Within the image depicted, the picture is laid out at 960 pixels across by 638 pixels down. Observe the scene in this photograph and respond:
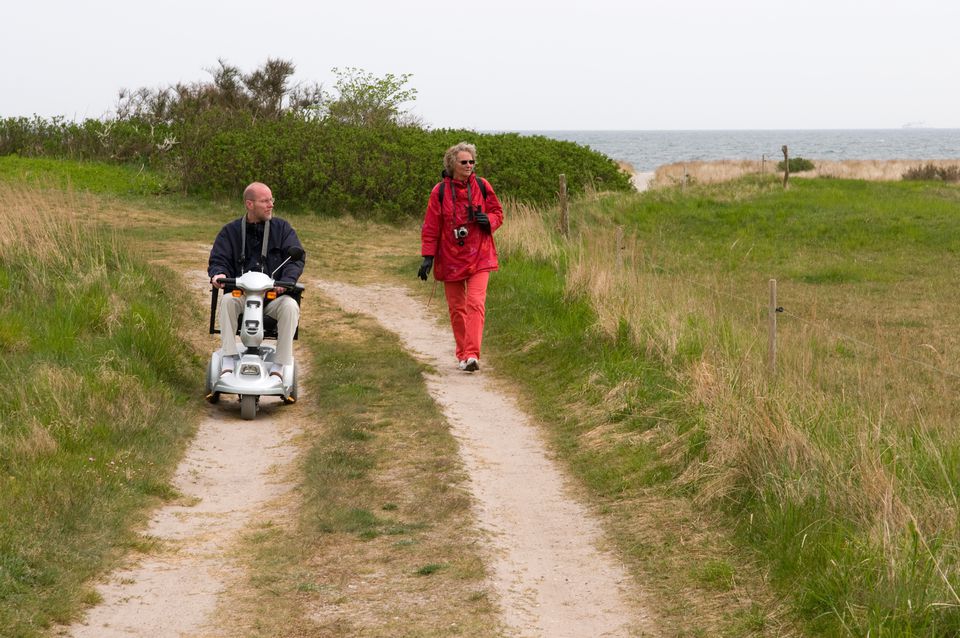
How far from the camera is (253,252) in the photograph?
31.2 ft

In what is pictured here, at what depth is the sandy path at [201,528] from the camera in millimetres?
5270

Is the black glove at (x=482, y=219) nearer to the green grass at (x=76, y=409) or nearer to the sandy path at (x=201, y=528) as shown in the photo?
the sandy path at (x=201, y=528)

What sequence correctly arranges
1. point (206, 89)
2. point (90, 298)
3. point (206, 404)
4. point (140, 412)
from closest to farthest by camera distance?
1. point (140, 412)
2. point (206, 404)
3. point (90, 298)
4. point (206, 89)

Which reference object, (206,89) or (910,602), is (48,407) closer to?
(910,602)

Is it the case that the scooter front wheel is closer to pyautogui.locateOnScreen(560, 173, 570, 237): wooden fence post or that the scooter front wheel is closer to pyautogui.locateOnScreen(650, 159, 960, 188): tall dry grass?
pyautogui.locateOnScreen(560, 173, 570, 237): wooden fence post

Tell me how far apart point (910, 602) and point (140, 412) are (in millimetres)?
5614

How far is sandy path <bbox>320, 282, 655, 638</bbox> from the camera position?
213 inches

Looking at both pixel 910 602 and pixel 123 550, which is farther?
pixel 123 550

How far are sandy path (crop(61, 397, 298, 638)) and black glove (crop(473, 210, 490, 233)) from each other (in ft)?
8.06

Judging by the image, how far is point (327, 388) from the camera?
10078 millimetres

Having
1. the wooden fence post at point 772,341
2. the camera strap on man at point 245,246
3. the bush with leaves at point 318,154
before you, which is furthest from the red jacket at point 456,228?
the bush with leaves at point 318,154

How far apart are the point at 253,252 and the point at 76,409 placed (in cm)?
214

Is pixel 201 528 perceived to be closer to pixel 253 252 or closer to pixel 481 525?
pixel 481 525

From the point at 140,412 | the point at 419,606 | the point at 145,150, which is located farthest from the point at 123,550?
the point at 145,150
